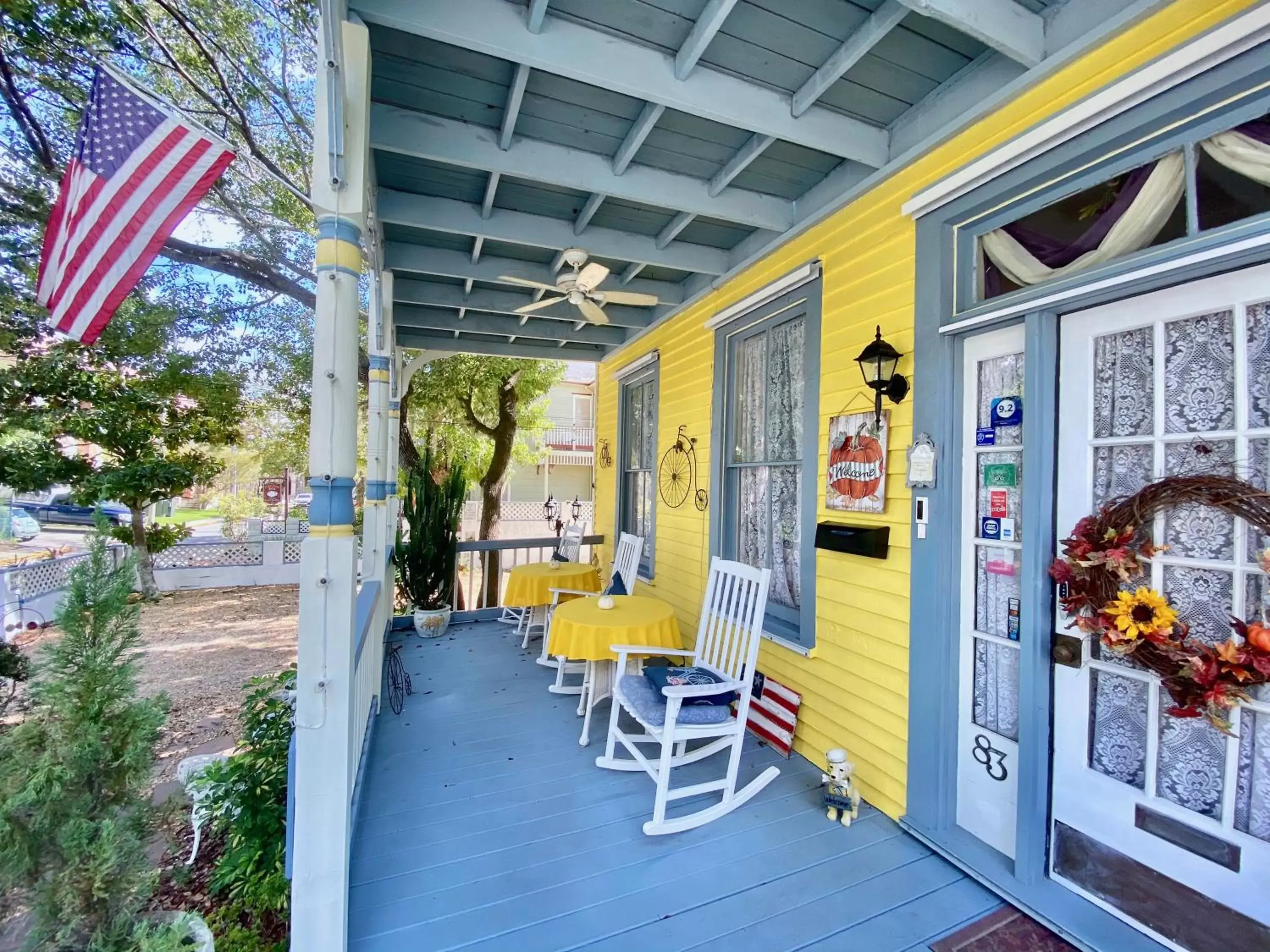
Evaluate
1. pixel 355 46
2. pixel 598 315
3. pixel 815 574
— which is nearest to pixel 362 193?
pixel 355 46

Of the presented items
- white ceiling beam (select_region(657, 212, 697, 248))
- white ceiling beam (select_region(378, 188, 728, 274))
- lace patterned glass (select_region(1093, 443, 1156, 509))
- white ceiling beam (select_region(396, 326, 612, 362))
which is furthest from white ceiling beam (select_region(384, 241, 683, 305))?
lace patterned glass (select_region(1093, 443, 1156, 509))

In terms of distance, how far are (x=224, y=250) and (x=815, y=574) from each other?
5.43 metres

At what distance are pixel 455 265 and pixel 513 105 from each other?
71.6 inches

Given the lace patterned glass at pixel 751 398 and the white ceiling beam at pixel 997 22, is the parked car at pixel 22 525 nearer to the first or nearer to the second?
the lace patterned glass at pixel 751 398

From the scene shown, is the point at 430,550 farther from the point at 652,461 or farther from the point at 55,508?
the point at 55,508

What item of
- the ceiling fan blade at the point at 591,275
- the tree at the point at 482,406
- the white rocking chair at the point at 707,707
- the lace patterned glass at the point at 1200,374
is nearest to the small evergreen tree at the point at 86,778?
the white rocking chair at the point at 707,707

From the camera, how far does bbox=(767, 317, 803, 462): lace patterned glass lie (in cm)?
322

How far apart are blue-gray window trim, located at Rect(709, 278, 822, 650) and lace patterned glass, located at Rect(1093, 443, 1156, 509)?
121 centimetres

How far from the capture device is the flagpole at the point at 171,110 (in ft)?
4.67

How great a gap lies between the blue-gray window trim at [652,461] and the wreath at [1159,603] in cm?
341

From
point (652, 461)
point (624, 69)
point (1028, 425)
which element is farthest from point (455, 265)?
point (1028, 425)

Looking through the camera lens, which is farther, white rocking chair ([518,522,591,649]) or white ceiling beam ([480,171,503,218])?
white rocking chair ([518,522,591,649])

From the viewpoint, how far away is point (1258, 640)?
1349 millimetres

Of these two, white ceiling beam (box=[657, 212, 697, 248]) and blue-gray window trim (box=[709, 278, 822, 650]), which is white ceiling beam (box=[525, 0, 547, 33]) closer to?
white ceiling beam (box=[657, 212, 697, 248])
